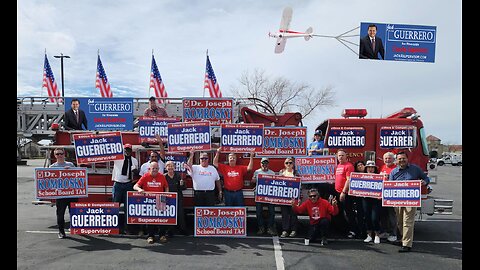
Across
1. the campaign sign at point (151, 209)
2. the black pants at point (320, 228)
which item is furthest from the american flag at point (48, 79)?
the black pants at point (320, 228)

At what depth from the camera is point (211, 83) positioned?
19906 millimetres

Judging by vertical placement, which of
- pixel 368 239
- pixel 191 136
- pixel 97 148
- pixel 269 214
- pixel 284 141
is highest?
pixel 191 136

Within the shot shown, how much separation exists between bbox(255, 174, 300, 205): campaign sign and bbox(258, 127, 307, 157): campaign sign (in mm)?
652

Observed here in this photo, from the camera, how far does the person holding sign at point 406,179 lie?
6352 mm

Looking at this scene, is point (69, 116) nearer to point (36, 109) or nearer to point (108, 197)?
point (108, 197)

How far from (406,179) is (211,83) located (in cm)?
1489

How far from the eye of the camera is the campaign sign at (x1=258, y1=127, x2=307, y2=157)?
24.4 ft

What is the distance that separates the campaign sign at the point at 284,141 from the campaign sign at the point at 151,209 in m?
2.33

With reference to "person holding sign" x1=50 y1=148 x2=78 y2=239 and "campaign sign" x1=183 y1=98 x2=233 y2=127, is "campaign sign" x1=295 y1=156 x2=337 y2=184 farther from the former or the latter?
"person holding sign" x1=50 y1=148 x2=78 y2=239

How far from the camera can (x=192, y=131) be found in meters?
7.17

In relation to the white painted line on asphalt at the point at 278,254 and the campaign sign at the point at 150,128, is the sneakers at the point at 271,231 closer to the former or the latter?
the white painted line on asphalt at the point at 278,254

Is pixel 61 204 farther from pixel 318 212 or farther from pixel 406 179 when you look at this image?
pixel 406 179

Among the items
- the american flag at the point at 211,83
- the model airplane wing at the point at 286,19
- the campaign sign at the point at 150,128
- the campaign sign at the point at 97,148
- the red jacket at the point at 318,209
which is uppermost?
the model airplane wing at the point at 286,19

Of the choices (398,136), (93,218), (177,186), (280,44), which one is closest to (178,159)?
(177,186)
